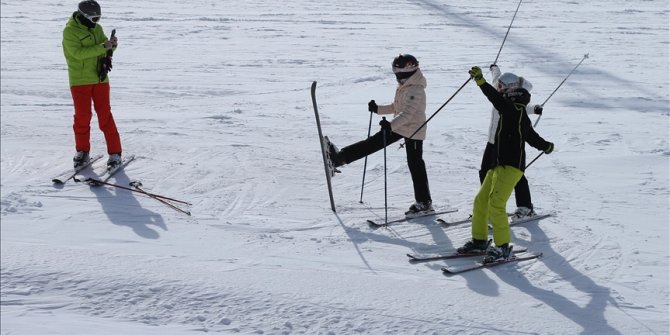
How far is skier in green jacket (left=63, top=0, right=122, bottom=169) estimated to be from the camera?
684 centimetres

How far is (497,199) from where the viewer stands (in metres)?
5.59

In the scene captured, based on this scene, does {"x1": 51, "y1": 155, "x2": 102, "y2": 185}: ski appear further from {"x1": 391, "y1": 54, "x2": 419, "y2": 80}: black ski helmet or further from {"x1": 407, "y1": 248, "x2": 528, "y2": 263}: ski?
{"x1": 407, "y1": 248, "x2": 528, "y2": 263}: ski

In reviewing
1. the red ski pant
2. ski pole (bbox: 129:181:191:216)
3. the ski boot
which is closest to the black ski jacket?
ski pole (bbox: 129:181:191:216)

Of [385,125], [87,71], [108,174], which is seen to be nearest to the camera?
[385,125]

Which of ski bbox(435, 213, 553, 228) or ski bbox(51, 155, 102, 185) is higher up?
ski bbox(435, 213, 553, 228)

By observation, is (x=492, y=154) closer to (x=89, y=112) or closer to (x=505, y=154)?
(x=505, y=154)

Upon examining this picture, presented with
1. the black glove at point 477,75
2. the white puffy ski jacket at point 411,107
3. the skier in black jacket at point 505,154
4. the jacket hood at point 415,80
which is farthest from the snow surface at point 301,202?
the black glove at point 477,75

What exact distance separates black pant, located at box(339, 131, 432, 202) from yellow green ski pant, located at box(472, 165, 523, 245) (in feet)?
2.91

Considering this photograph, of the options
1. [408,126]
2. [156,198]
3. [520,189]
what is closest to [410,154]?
[408,126]

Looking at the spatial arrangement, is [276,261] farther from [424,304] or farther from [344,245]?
[424,304]

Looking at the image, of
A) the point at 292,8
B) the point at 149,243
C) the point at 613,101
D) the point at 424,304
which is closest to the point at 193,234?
the point at 149,243

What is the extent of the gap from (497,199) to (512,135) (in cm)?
44

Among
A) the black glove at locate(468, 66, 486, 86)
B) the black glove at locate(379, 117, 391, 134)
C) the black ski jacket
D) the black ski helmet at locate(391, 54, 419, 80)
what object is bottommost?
the black glove at locate(379, 117, 391, 134)

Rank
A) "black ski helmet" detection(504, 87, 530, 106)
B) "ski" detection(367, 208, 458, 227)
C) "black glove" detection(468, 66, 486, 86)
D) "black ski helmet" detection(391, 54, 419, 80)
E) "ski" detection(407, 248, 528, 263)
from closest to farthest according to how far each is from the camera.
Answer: "black glove" detection(468, 66, 486, 86), "black ski helmet" detection(504, 87, 530, 106), "ski" detection(407, 248, 528, 263), "black ski helmet" detection(391, 54, 419, 80), "ski" detection(367, 208, 458, 227)
